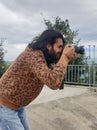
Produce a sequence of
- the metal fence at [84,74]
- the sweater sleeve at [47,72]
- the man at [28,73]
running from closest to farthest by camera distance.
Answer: the sweater sleeve at [47,72] < the man at [28,73] < the metal fence at [84,74]

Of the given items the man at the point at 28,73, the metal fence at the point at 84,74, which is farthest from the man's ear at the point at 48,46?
the metal fence at the point at 84,74

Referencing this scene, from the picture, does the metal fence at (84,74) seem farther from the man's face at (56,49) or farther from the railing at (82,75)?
the man's face at (56,49)

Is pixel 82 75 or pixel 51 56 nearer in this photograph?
pixel 51 56

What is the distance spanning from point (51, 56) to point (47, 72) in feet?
0.73

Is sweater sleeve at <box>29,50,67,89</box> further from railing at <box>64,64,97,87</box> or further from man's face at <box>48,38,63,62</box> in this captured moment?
railing at <box>64,64,97,87</box>

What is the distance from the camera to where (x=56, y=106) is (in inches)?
309

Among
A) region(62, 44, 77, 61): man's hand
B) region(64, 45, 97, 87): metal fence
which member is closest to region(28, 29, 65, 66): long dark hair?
region(62, 44, 77, 61): man's hand

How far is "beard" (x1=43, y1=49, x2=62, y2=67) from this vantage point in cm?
311

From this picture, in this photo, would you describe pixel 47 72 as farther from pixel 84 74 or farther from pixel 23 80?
pixel 84 74

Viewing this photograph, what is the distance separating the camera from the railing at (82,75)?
37.7 ft

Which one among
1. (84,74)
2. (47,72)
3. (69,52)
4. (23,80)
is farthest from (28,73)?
(84,74)

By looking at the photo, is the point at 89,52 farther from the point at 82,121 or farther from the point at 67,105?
the point at 82,121

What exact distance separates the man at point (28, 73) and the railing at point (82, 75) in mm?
8305

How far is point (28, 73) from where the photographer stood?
123 inches
